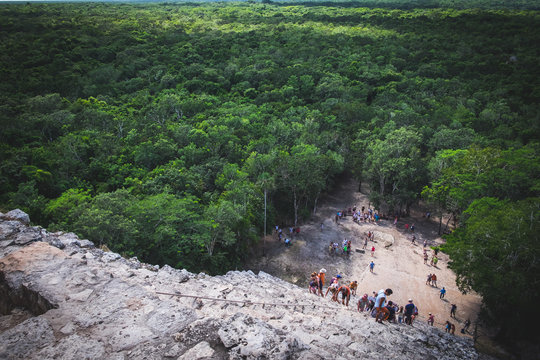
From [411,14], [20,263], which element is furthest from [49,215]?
[411,14]

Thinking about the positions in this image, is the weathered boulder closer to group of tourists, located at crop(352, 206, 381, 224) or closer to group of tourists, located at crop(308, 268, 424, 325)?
group of tourists, located at crop(308, 268, 424, 325)

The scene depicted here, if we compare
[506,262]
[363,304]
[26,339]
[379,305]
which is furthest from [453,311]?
[26,339]

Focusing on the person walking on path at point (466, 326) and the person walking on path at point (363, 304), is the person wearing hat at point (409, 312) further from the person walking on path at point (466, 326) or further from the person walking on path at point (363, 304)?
the person walking on path at point (466, 326)

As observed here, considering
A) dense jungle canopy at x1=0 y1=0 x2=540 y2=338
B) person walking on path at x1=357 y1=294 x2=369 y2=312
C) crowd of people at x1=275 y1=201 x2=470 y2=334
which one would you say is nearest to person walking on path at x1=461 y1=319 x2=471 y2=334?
crowd of people at x1=275 y1=201 x2=470 y2=334

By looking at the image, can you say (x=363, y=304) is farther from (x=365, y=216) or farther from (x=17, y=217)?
(x=365, y=216)

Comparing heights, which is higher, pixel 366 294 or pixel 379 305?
pixel 379 305

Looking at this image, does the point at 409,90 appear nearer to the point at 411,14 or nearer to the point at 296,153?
the point at 296,153

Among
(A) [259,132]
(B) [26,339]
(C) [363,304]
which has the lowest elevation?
(C) [363,304]
